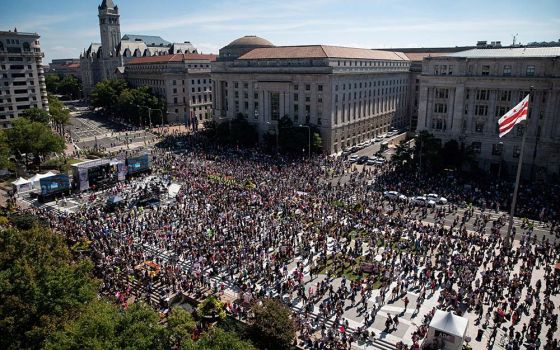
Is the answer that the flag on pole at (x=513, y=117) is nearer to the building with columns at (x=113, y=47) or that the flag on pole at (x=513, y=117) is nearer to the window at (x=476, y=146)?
the window at (x=476, y=146)

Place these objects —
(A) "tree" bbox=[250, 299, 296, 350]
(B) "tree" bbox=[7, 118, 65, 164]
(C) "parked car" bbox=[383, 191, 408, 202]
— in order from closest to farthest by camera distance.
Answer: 1. (A) "tree" bbox=[250, 299, 296, 350]
2. (C) "parked car" bbox=[383, 191, 408, 202]
3. (B) "tree" bbox=[7, 118, 65, 164]

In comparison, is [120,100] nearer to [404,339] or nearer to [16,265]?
[16,265]

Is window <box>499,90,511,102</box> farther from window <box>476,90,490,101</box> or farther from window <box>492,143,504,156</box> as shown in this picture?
window <box>492,143,504,156</box>

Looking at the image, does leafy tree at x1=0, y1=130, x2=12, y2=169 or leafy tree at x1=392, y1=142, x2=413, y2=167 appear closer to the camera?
leafy tree at x1=392, y1=142, x2=413, y2=167

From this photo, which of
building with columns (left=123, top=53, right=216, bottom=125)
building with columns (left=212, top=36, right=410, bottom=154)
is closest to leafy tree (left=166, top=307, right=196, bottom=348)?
building with columns (left=212, top=36, right=410, bottom=154)

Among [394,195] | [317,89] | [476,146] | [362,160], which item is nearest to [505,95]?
[476,146]

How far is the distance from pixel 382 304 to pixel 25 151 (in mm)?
69686

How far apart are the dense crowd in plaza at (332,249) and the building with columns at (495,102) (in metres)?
9.19

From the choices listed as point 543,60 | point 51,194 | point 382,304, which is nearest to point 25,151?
point 51,194

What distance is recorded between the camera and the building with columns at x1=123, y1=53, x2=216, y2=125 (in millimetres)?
120250

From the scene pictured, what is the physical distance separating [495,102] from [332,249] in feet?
130

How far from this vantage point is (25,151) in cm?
7356

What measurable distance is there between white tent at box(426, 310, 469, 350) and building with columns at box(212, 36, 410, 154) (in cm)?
5596

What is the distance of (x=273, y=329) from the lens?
24000 mm
